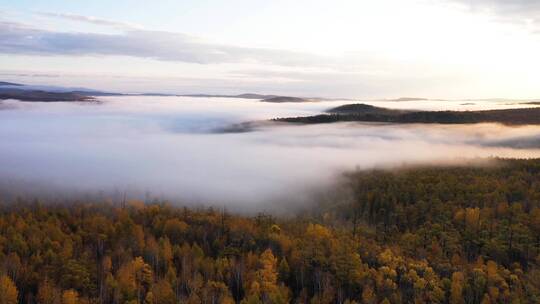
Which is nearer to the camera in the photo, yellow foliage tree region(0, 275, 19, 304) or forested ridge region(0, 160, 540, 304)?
yellow foliage tree region(0, 275, 19, 304)

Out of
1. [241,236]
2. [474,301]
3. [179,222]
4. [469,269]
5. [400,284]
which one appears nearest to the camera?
[474,301]

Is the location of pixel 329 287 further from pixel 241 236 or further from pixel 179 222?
pixel 179 222

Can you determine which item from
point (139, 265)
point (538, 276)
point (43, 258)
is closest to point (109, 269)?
point (139, 265)

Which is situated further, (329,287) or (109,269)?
(109,269)

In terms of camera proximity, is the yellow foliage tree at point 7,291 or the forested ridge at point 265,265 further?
the forested ridge at point 265,265

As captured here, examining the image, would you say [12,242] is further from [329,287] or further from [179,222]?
[329,287]

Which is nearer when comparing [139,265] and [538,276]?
[538,276]

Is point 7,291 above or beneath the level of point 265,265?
above

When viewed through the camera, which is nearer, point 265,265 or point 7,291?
point 7,291

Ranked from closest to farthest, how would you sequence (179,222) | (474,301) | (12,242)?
1. (474,301)
2. (12,242)
3. (179,222)

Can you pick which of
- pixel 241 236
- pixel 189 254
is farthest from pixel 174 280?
pixel 241 236
